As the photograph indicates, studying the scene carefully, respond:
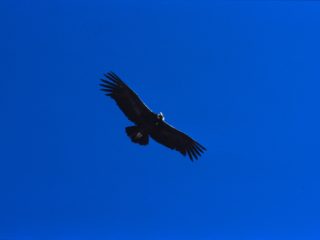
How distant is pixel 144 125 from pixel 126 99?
1.13 m

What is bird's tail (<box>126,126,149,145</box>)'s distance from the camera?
28.9 m

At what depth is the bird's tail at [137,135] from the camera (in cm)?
2886

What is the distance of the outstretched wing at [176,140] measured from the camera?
29969 mm

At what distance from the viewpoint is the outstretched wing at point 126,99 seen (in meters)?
29.0

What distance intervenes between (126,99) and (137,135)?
1397mm

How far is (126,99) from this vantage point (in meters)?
29.4

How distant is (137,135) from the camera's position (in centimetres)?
2902

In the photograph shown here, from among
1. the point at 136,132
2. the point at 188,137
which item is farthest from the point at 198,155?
the point at 136,132

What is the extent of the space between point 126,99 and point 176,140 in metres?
2.50

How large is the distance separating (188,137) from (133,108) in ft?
7.70

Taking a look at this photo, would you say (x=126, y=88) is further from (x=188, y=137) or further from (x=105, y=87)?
(x=188, y=137)

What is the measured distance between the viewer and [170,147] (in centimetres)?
3022

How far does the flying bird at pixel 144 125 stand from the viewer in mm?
29031

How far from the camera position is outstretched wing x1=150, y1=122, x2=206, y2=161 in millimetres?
29969
